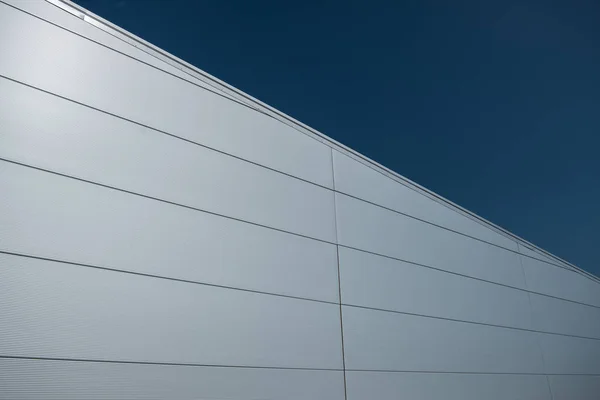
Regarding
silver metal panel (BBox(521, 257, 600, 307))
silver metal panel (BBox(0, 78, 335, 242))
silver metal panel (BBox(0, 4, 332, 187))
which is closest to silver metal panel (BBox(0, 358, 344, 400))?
silver metal panel (BBox(0, 78, 335, 242))

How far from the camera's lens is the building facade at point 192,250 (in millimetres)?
2070

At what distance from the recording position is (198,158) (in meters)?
2.91

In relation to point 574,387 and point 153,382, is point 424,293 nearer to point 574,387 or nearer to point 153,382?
point 153,382

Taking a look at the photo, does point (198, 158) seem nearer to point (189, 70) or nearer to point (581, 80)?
point (189, 70)

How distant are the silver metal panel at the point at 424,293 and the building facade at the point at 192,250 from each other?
23mm

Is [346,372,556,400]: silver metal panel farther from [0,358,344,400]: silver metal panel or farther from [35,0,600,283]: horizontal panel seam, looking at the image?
[35,0,600,283]: horizontal panel seam

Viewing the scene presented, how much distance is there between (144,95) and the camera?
281cm

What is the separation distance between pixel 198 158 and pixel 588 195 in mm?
12529

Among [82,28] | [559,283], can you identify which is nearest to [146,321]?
[82,28]

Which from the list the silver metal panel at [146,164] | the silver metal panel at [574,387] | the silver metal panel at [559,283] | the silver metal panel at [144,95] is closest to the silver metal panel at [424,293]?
the silver metal panel at [146,164]

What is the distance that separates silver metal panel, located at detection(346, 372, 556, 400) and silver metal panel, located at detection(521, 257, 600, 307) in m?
1.34

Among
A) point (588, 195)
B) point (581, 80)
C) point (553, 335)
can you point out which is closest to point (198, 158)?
point (553, 335)

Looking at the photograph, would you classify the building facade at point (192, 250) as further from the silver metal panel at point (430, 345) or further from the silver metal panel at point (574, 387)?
the silver metal panel at point (574, 387)

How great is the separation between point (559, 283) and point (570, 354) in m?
1.04
